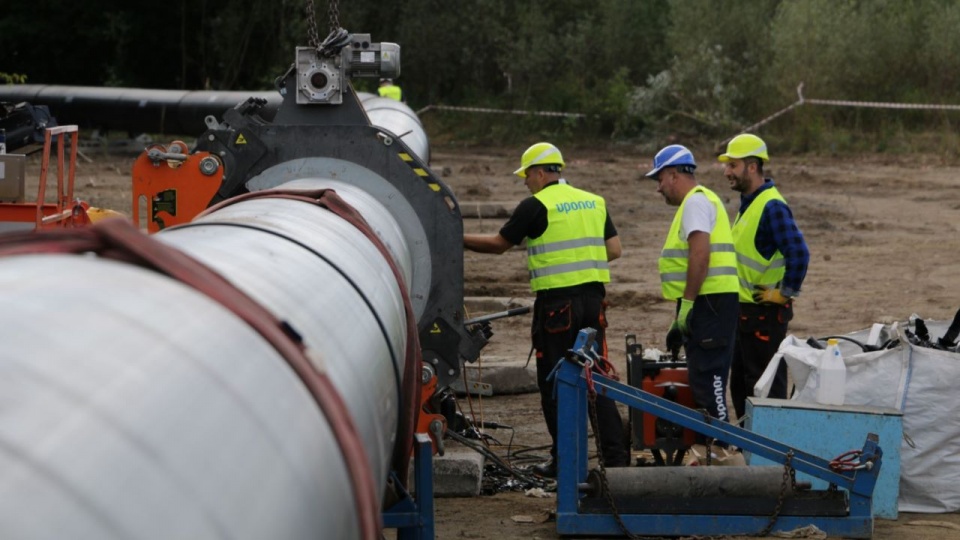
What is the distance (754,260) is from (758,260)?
0.08 feet

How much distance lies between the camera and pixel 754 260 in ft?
26.6

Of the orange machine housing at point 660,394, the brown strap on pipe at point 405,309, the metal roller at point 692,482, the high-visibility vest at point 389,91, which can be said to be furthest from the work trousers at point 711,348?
the high-visibility vest at point 389,91

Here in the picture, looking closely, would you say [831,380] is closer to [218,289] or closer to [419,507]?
[419,507]

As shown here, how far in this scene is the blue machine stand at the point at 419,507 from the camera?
493 centimetres

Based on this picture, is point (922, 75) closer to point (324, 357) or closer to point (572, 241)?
point (572, 241)

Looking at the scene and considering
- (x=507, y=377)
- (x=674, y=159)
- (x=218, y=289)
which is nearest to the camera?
(x=218, y=289)

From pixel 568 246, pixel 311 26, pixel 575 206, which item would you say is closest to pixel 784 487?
pixel 568 246

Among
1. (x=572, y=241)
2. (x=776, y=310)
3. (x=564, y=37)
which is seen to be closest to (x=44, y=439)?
(x=572, y=241)

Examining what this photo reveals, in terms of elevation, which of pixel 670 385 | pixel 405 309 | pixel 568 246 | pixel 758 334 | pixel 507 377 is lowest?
pixel 507 377

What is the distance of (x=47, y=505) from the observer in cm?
149

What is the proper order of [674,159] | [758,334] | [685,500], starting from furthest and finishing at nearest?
[758,334]
[674,159]
[685,500]

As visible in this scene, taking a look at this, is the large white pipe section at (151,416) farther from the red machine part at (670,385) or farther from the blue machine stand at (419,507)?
the red machine part at (670,385)

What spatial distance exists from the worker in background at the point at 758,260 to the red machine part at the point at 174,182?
3414 mm

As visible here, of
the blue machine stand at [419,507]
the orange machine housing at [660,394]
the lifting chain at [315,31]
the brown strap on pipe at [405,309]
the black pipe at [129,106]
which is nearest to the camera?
the brown strap on pipe at [405,309]
